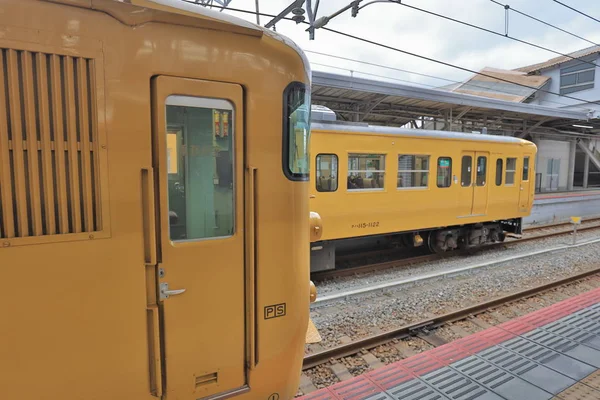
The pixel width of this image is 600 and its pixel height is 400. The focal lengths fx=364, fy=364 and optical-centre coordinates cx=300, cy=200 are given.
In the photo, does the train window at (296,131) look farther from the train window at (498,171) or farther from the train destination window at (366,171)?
the train window at (498,171)

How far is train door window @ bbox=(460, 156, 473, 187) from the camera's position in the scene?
904 centimetres

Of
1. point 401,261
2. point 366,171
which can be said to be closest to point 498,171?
point 401,261

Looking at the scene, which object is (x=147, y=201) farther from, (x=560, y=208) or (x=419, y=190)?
(x=560, y=208)

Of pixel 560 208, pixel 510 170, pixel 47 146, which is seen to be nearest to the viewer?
pixel 47 146

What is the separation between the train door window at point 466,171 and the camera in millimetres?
9039

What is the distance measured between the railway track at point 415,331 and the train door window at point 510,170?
4023 mm

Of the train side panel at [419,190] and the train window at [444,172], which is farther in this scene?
the train window at [444,172]

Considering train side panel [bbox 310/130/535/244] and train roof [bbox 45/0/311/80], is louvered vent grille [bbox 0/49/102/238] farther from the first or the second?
train side panel [bbox 310/130/535/244]

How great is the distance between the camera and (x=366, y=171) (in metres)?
7.62

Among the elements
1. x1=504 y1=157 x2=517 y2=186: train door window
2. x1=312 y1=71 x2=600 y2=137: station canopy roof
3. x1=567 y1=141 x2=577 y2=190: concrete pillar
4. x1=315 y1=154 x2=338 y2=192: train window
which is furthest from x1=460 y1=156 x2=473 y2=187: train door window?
x1=567 y1=141 x2=577 y2=190: concrete pillar

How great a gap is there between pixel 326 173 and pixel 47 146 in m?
5.70

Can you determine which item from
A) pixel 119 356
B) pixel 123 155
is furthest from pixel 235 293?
pixel 123 155

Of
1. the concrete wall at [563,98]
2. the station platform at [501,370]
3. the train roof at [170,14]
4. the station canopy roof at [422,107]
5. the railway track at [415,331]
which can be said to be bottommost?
the railway track at [415,331]

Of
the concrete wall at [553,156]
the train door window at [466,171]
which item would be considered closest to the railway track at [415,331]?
the train door window at [466,171]
